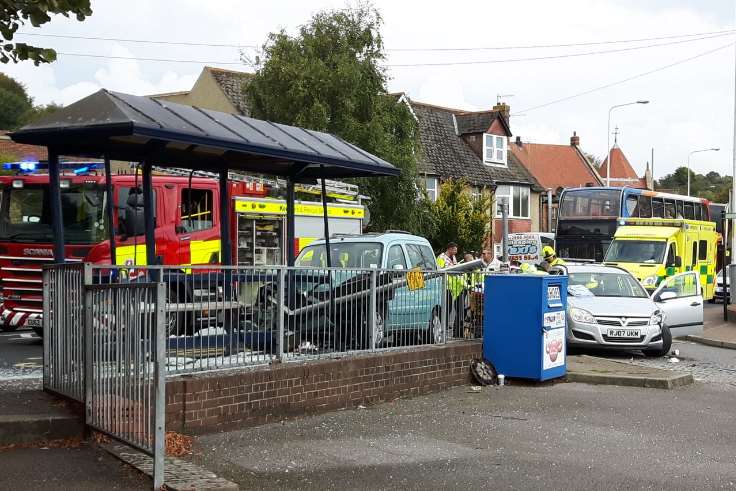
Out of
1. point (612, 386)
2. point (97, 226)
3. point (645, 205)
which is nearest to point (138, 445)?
point (612, 386)

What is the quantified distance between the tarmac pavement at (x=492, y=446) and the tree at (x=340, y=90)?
55.5 feet

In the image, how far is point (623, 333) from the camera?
14.9 m

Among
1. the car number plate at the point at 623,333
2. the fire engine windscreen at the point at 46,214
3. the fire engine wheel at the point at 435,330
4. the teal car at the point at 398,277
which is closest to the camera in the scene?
the teal car at the point at 398,277

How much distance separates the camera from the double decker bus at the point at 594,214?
1233 inches

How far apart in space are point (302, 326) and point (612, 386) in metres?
4.80

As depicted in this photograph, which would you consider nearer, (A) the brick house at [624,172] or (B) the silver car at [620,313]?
(B) the silver car at [620,313]

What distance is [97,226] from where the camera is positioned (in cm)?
1411

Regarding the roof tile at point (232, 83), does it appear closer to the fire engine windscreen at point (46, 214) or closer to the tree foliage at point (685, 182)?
the fire engine windscreen at point (46, 214)

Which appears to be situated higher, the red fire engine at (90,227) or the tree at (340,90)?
the tree at (340,90)

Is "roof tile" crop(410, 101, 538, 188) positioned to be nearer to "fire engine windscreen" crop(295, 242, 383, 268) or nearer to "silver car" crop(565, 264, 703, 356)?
"silver car" crop(565, 264, 703, 356)

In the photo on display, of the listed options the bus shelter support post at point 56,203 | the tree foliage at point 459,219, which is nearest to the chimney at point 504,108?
the tree foliage at point 459,219

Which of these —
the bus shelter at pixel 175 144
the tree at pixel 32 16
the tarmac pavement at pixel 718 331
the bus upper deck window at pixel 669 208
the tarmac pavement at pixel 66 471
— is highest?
the tree at pixel 32 16

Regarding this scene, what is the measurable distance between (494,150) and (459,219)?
13.3 m

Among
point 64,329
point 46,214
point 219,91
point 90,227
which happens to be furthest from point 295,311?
point 219,91
